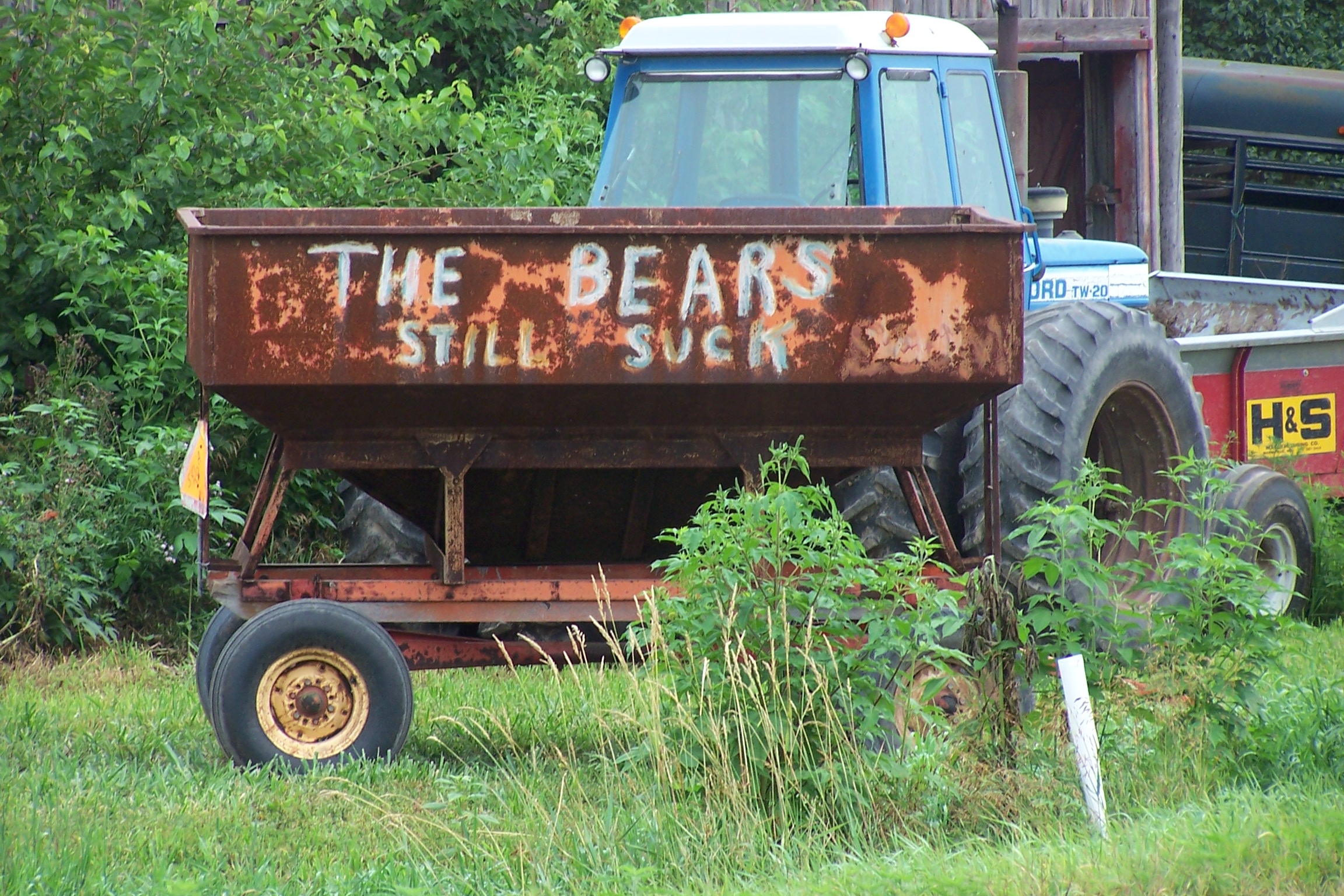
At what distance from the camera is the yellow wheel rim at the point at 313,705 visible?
464 cm

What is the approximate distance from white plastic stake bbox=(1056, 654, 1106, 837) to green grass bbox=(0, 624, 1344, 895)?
0.28ft

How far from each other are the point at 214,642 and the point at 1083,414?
10.8 ft

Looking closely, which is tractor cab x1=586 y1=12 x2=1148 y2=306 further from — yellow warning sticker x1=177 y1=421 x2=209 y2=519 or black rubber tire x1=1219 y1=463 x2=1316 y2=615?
black rubber tire x1=1219 y1=463 x2=1316 y2=615

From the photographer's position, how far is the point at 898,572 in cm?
453

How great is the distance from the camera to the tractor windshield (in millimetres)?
5801

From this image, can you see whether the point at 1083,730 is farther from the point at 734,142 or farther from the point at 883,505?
the point at 734,142

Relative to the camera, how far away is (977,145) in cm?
612

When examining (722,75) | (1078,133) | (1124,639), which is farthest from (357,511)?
(1078,133)

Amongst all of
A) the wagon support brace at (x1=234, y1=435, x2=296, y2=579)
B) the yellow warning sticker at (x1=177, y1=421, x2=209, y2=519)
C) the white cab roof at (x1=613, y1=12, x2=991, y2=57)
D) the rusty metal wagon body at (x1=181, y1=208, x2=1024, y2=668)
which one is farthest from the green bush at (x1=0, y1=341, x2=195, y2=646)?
the white cab roof at (x1=613, y1=12, x2=991, y2=57)

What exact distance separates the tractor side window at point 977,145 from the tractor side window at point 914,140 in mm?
91

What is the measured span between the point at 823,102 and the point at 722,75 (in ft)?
1.45

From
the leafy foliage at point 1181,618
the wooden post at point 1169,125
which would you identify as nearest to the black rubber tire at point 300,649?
the leafy foliage at point 1181,618

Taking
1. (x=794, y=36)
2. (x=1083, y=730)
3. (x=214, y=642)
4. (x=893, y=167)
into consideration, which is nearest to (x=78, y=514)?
(x=214, y=642)

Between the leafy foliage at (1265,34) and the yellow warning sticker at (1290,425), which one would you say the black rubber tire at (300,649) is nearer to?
the yellow warning sticker at (1290,425)
